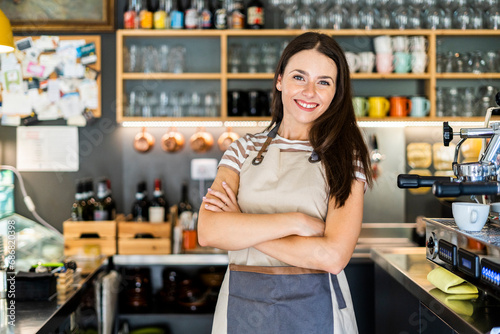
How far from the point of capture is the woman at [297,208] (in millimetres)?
1319

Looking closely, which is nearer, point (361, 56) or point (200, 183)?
point (361, 56)

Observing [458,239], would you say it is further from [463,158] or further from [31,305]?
[463,158]

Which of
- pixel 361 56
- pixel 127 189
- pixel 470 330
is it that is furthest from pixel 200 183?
pixel 470 330

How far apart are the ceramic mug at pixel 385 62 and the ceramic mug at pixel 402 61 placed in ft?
0.11

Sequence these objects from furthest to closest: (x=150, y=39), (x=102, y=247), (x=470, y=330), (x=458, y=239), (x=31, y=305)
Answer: (x=150, y=39)
(x=102, y=247)
(x=31, y=305)
(x=458, y=239)
(x=470, y=330)

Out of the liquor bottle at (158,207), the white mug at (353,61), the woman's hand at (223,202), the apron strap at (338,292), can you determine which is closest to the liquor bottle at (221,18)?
the white mug at (353,61)

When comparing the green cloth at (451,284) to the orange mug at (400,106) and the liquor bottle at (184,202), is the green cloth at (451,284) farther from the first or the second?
the liquor bottle at (184,202)

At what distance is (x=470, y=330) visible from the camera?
3.86 ft

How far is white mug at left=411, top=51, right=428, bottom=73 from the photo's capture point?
2.90m

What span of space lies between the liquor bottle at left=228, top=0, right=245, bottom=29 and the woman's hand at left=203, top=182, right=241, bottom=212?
1.75 meters

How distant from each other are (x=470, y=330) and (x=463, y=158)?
7.34ft

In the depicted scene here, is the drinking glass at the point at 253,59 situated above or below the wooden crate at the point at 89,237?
above

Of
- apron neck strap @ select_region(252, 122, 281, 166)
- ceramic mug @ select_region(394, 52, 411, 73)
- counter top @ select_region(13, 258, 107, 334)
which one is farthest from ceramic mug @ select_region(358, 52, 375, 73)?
counter top @ select_region(13, 258, 107, 334)

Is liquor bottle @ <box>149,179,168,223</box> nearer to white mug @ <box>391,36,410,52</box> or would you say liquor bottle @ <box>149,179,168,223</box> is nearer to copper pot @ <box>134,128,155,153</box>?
copper pot @ <box>134,128,155,153</box>
